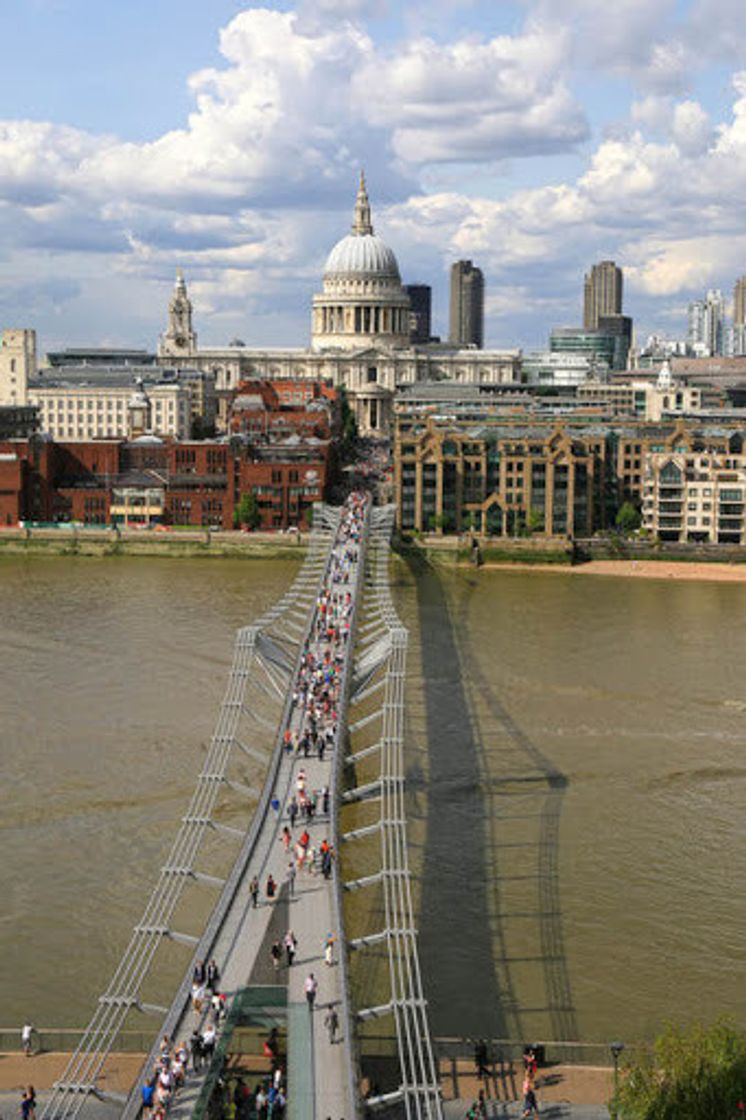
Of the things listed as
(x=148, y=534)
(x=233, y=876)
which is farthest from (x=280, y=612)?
(x=148, y=534)

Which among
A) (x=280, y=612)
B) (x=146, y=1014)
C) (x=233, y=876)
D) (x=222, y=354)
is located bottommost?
(x=146, y=1014)

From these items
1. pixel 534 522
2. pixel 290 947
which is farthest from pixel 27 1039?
pixel 534 522

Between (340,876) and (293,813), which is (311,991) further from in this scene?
(293,813)

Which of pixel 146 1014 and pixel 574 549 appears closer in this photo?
pixel 146 1014

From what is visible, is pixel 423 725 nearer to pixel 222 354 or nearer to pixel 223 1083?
pixel 223 1083

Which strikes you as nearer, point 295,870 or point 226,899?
point 226,899

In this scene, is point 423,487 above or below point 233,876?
above

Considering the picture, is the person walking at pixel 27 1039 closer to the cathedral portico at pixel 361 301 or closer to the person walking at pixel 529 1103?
the person walking at pixel 529 1103

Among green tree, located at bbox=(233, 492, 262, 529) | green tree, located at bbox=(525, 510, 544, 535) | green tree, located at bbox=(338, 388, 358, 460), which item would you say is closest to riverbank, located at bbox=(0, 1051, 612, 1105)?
green tree, located at bbox=(525, 510, 544, 535)
